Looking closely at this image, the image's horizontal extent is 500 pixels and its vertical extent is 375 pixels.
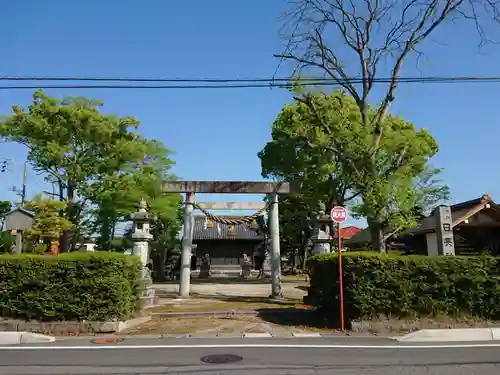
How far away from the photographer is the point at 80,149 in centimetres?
2233

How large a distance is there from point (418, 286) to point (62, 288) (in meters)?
8.58

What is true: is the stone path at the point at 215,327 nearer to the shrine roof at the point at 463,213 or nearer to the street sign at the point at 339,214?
the street sign at the point at 339,214

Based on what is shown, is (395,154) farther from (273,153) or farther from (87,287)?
(87,287)

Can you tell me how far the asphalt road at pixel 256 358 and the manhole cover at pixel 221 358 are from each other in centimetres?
12

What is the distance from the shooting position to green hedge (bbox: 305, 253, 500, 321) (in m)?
9.62

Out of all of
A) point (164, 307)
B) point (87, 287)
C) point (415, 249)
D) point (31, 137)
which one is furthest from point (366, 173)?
point (31, 137)

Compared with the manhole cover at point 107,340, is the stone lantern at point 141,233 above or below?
above

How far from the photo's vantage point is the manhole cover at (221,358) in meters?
6.45

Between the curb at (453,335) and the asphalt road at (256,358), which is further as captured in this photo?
the curb at (453,335)

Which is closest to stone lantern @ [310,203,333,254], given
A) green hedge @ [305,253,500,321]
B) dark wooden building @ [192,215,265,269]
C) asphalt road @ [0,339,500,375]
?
green hedge @ [305,253,500,321]

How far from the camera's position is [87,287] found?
9.57 meters

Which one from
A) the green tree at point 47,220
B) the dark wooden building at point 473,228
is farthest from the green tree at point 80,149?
the dark wooden building at point 473,228

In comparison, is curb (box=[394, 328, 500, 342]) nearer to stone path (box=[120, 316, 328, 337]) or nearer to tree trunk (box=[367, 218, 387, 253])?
stone path (box=[120, 316, 328, 337])

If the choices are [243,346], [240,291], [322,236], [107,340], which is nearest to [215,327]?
[243,346]
